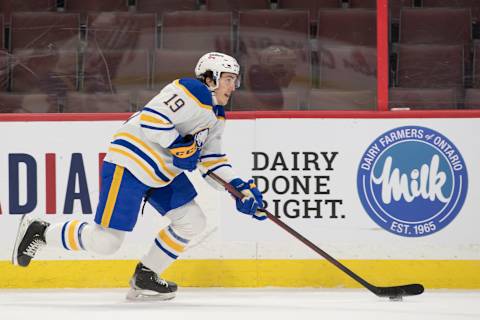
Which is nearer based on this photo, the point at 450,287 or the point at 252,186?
the point at 252,186

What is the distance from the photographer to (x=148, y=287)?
456cm

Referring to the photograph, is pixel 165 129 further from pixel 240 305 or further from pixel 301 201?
pixel 301 201

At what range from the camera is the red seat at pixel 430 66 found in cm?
511

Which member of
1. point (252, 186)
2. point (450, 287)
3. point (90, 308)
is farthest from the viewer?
point (450, 287)

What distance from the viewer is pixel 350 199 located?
503 cm

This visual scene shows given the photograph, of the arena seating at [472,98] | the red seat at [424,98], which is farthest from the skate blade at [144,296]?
the arena seating at [472,98]

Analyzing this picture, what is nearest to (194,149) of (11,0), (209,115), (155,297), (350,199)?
(209,115)

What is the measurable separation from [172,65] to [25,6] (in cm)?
77

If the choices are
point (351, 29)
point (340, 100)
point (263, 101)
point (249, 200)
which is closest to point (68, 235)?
point (249, 200)

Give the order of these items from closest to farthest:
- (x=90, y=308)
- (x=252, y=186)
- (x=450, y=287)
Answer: (x=90, y=308) → (x=252, y=186) → (x=450, y=287)

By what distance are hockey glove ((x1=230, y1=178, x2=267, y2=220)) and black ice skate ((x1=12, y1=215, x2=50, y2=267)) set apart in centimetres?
82

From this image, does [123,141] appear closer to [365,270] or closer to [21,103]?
[21,103]

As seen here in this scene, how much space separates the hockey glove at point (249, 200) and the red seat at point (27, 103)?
1104 mm

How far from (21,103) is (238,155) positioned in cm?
105
